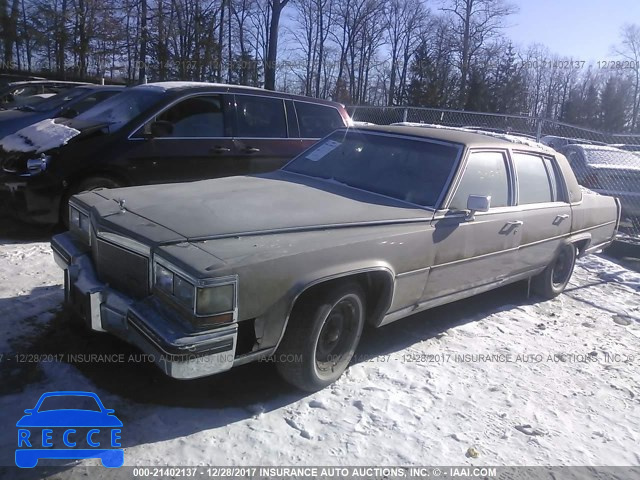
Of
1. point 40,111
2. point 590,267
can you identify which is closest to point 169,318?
point 590,267

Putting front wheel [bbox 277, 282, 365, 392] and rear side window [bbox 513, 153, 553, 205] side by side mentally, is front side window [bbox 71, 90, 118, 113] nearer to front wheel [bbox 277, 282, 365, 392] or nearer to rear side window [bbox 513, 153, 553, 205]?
rear side window [bbox 513, 153, 553, 205]

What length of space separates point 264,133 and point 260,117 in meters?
0.21

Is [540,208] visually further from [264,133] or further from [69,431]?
[69,431]

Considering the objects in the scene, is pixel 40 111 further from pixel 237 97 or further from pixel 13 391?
pixel 13 391

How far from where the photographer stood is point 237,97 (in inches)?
252

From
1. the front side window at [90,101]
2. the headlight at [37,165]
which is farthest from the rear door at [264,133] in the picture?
the front side window at [90,101]

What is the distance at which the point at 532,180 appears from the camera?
191 inches

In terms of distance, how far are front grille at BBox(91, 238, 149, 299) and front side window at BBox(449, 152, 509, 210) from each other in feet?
7.31

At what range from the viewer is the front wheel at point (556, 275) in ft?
17.5

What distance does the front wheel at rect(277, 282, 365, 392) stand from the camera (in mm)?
2961

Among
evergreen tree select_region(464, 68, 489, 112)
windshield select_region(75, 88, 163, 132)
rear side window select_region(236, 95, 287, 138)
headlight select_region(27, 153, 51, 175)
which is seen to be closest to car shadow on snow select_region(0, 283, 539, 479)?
headlight select_region(27, 153, 51, 175)

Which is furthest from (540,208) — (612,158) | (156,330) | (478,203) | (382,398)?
(612,158)

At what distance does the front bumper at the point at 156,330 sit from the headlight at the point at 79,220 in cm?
39

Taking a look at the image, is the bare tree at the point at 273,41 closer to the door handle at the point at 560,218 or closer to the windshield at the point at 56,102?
the windshield at the point at 56,102
